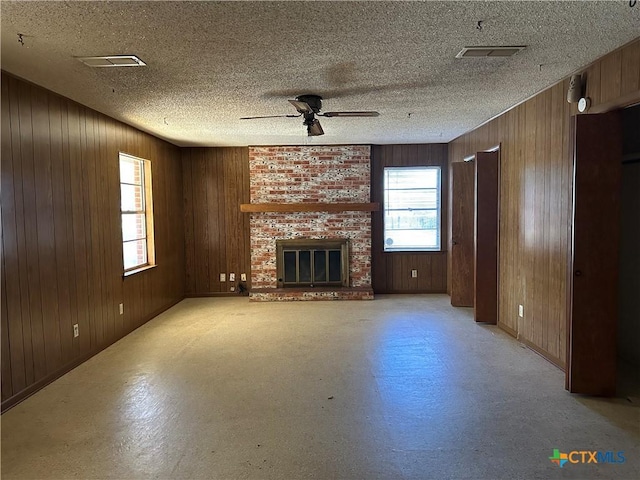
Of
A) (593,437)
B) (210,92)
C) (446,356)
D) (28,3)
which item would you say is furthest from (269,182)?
(593,437)

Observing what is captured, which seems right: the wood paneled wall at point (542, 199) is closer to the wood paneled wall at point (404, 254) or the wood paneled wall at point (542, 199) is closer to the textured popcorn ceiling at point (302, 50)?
the textured popcorn ceiling at point (302, 50)

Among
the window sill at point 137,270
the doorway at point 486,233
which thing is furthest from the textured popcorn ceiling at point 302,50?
the window sill at point 137,270

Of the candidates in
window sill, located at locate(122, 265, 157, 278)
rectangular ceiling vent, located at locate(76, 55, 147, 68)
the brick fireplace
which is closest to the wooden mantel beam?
the brick fireplace

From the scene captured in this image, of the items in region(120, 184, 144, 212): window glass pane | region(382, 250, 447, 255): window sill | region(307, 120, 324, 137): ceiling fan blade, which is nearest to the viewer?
region(307, 120, 324, 137): ceiling fan blade

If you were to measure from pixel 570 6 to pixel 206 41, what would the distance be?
1.99 m

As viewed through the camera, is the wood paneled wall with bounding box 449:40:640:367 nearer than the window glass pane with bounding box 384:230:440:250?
Yes

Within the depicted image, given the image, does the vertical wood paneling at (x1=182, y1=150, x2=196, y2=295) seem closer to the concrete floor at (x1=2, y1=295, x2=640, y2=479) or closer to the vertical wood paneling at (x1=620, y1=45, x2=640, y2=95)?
the concrete floor at (x1=2, y1=295, x2=640, y2=479)

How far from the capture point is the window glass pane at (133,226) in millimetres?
4957

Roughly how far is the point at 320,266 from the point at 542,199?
139 inches

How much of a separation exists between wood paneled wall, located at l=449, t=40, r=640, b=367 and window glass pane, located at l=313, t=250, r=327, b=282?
8.79 feet

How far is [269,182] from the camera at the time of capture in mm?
6543

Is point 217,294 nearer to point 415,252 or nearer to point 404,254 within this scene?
point 404,254

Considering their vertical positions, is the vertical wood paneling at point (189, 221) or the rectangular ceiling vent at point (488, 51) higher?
the rectangular ceiling vent at point (488, 51)

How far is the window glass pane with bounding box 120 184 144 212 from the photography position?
4.94 m
